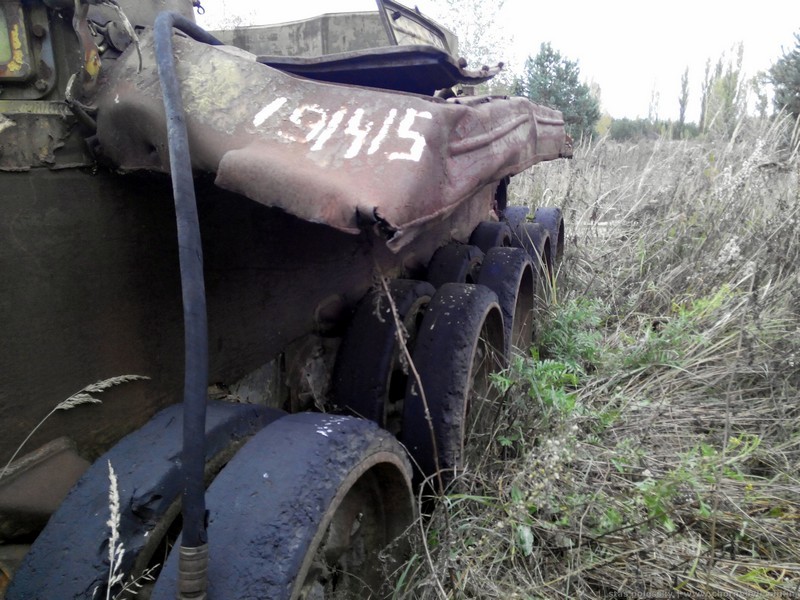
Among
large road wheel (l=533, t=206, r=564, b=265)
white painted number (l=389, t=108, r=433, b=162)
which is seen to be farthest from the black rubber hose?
large road wheel (l=533, t=206, r=564, b=265)

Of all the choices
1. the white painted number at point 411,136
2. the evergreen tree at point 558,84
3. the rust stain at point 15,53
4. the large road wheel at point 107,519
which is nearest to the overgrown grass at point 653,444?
the large road wheel at point 107,519

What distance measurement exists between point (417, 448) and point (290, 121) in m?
1.06

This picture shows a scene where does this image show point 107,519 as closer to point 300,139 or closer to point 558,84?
point 300,139

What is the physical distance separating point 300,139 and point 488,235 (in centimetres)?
240

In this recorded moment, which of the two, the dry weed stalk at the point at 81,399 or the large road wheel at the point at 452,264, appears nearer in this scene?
Result: the dry weed stalk at the point at 81,399

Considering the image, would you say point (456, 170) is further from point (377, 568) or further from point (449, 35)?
point (449, 35)

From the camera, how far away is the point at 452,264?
2.87m

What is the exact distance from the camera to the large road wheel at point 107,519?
119 centimetres

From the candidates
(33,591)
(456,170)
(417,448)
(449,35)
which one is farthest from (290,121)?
(449,35)

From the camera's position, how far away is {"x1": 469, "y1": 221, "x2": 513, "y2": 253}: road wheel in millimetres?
3615

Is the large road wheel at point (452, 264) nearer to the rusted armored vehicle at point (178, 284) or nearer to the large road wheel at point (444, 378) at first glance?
the large road wheel at point (444, 378)

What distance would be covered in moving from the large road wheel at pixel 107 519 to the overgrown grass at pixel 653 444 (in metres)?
0.63

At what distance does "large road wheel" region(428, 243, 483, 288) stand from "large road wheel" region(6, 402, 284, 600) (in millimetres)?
1606

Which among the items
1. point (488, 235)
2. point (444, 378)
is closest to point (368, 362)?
point (444, 378)
